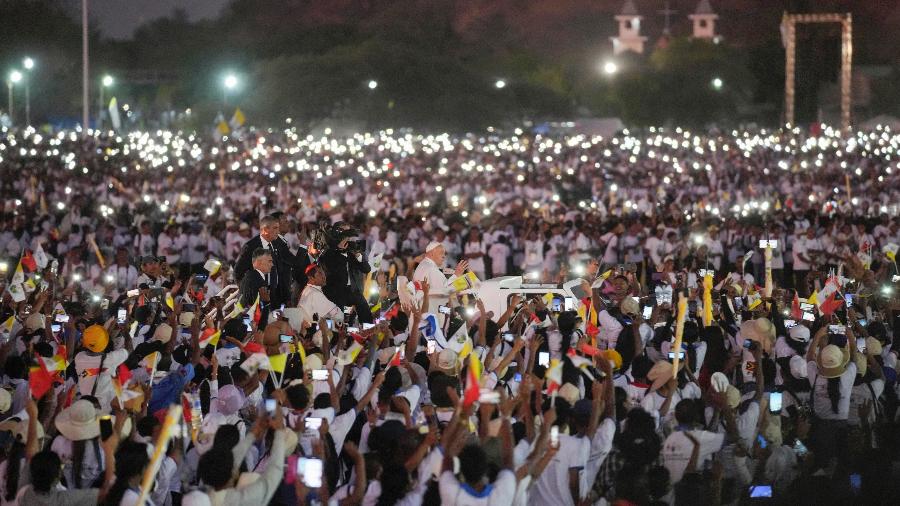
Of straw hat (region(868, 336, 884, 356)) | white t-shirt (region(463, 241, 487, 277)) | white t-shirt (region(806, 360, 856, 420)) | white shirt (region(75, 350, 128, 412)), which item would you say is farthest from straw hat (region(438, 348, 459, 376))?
white t-shirt (region(463, 241, 487, 277))

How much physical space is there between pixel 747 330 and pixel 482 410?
403 cm

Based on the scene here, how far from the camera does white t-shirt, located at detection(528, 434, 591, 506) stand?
7480 mm

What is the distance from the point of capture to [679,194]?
32.2 meters

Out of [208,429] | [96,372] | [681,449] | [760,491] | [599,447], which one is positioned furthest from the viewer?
[760,491]

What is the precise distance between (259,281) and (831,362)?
5.19 meters

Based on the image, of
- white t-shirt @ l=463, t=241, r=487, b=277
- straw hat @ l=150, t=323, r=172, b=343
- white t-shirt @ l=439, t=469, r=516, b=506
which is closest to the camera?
white t-shirt @ l=439, t=469, r=516, b=506

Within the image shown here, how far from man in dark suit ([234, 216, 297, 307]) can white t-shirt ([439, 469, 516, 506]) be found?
6428 millimetres

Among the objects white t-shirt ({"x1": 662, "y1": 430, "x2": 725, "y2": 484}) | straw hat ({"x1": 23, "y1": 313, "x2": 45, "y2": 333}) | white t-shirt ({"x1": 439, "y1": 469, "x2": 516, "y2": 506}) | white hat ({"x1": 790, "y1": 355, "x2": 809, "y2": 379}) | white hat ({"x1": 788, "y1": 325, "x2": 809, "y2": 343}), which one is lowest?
white t-shirt ({"x1": 662, "y1": 430, "x2": 725, "y2": 484})

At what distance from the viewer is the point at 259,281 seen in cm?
1266

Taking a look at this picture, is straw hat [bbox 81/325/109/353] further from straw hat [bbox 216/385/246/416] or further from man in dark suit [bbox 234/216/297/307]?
man in dark suit [bbox 234/216/297/307]

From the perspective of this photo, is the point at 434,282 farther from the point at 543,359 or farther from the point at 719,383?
the point at 719,383

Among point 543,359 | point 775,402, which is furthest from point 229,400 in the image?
point 775,402

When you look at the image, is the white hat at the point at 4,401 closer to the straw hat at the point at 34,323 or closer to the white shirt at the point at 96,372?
the white shirt at the point at 96,372

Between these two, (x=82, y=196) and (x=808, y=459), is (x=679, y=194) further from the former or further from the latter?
(x=808, y=459)
